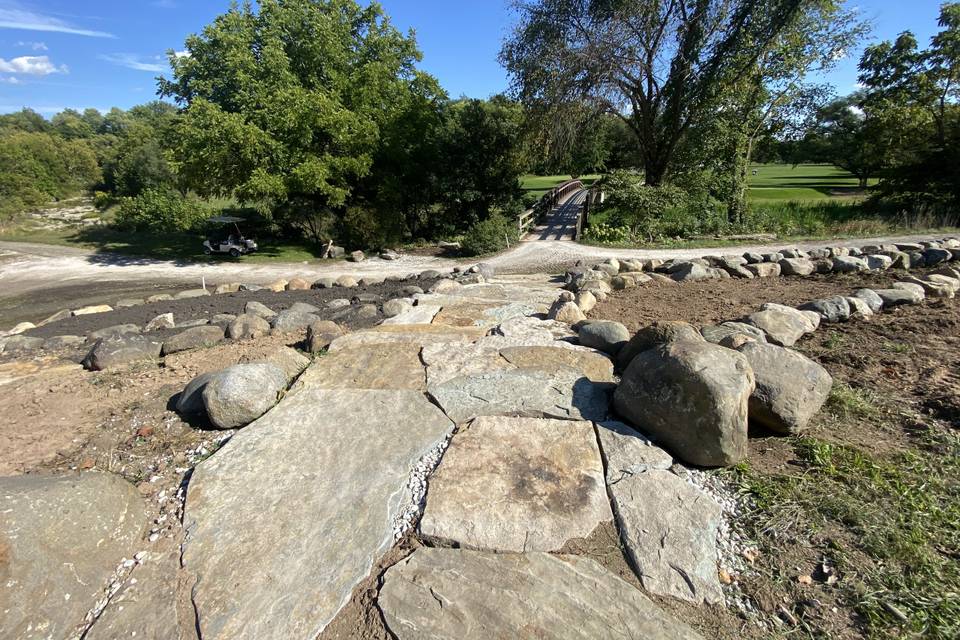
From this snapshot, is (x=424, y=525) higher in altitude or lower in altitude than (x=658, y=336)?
lower

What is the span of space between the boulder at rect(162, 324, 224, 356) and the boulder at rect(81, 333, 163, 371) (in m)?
0.11

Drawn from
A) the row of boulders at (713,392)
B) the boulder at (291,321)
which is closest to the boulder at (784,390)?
the row of boulders at (713,392)

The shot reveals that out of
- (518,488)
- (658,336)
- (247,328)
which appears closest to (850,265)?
(658,336)

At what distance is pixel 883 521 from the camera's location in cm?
214

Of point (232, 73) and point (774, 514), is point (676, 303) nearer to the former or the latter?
point (774, 514)

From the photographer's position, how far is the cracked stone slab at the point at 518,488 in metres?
2.24

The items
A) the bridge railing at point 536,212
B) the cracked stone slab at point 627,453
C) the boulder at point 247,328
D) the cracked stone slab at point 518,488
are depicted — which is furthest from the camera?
the bridge railing at point 536,212

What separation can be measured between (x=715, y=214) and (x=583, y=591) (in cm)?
1567

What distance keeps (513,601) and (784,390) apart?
2.17 meters

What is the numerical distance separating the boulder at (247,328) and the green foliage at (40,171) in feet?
110

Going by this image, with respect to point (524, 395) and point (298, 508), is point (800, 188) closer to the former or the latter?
point (524, 395)

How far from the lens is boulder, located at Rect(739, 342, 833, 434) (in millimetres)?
2801

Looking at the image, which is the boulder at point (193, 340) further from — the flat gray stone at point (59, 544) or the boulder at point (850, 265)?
the boulder at point (850, 265)

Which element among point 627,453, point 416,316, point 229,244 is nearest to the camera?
point 627,453
